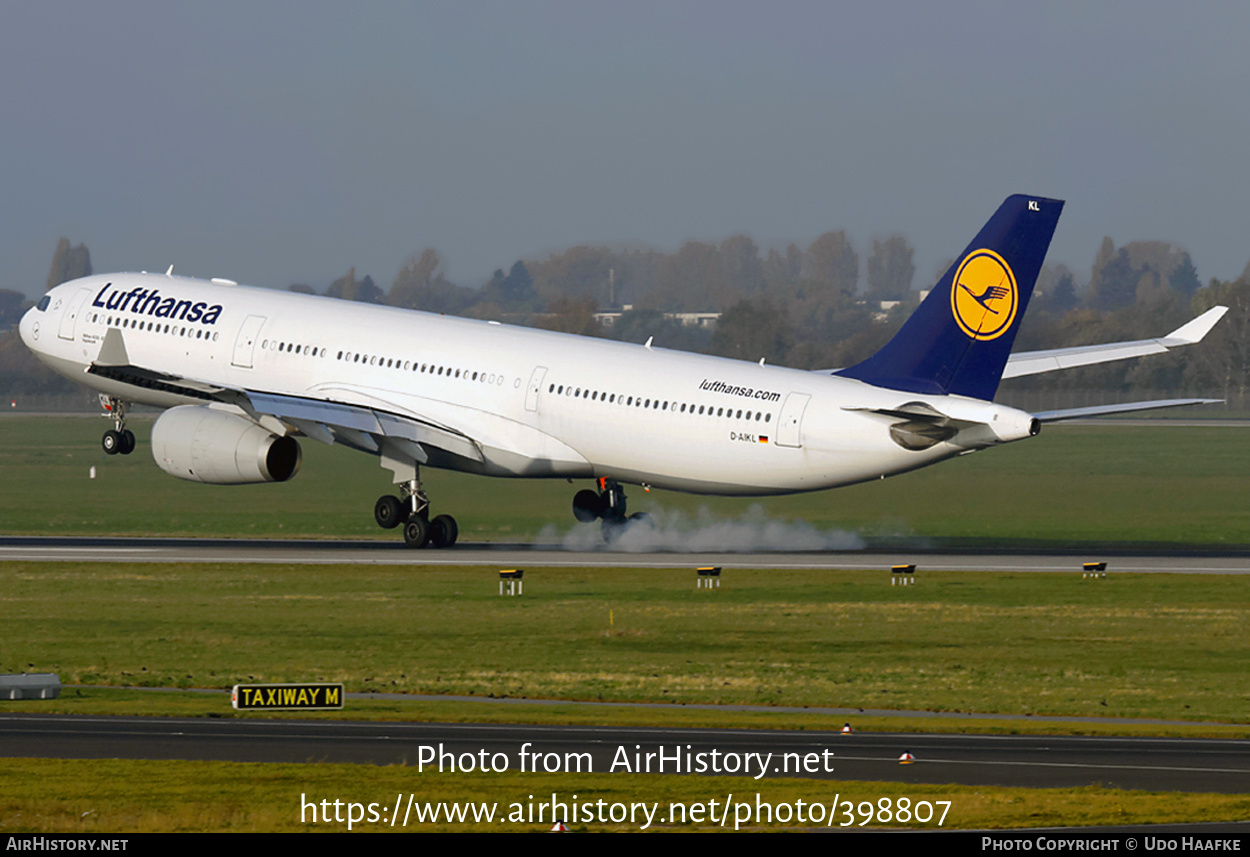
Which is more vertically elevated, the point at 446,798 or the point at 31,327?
the point at 31,327

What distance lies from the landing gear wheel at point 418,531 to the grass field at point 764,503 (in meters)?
5.68

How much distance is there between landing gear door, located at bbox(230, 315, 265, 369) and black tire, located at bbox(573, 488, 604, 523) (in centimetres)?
1106

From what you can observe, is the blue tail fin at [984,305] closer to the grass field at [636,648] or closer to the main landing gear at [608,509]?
the grass field at [636,648]

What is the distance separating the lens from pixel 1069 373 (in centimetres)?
12188

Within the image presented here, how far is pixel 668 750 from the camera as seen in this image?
80.4ft

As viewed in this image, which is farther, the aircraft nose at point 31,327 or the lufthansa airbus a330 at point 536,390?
the aircraft nose at point 31,327

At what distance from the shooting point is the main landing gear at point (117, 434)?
5691cm

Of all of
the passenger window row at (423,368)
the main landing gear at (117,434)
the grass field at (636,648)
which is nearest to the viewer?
the grass field at (636,648)

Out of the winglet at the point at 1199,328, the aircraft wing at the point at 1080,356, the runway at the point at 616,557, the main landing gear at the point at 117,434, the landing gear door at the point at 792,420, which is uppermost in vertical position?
the winglet at the point at 1199,328

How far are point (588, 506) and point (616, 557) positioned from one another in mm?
5348

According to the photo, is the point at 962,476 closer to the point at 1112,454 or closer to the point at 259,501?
the point at 1112,454

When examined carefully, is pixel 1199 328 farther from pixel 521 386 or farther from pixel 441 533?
pixel 441 533

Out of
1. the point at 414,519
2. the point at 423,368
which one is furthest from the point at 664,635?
the point at 423,368

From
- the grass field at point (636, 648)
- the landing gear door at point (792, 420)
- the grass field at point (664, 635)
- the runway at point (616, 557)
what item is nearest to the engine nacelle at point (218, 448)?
the runway at point (616, 557)
